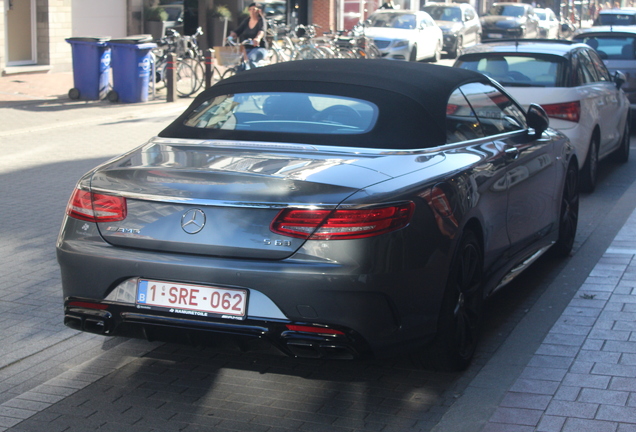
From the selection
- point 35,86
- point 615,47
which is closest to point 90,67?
point 35,86

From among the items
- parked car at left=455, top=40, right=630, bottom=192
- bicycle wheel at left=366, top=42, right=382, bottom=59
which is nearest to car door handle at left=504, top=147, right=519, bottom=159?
parked car at left=455, top=40, right=630, bottom=192

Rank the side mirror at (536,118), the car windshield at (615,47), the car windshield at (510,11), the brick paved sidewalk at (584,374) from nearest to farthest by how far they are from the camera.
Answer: the brick paved sidewalk at (584,374) < the side mirror at (536,118) < the car windshield at (615,47) < the car windshield at (510,11)

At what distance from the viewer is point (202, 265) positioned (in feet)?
12.1

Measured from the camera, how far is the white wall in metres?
21.8

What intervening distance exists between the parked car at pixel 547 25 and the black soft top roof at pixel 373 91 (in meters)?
34.8

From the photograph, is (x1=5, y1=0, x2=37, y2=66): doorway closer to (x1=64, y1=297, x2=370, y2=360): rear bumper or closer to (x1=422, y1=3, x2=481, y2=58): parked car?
(x1=422, y1=3, x2=481, y2=58): parked car

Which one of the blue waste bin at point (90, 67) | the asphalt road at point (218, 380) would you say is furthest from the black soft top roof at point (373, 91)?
the blue waste bin at point (90, 67)

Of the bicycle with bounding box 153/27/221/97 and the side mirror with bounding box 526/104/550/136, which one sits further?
the bicycle with bounding box 153/27/221/97

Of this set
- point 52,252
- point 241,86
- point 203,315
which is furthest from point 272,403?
point 52,252

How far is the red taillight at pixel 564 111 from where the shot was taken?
29.3 feet

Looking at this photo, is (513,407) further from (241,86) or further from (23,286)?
(23,286)

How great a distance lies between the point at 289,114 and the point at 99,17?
754 inches

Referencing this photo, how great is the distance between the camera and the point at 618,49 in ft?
47.3

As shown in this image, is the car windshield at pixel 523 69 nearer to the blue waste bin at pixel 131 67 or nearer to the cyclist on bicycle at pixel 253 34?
the blue waste bin at pixel 131 67
